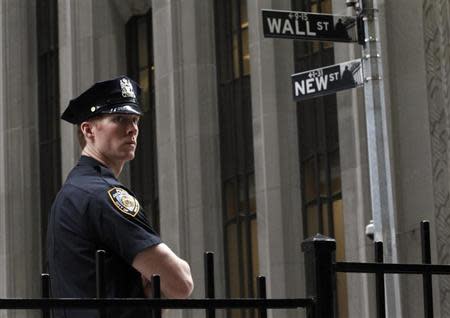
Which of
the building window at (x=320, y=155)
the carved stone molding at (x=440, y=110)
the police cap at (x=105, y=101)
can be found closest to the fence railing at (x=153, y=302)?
the police cap at (x=105, y=101)

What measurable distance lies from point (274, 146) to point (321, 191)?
55.7 inches

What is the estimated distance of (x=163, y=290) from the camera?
5.31 metres

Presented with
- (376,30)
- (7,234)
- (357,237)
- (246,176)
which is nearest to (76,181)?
(376,30)

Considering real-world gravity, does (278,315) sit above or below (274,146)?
below

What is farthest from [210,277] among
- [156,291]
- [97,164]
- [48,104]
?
[48,104]

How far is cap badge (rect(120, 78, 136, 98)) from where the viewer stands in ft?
18.3

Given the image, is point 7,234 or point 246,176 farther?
point 7,234

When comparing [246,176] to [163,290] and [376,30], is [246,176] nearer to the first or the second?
[376,30]

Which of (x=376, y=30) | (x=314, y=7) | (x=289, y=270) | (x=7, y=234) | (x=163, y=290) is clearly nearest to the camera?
(x=163, y=290)

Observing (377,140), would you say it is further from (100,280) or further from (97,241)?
(100,280)

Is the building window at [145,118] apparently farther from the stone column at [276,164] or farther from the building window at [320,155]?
the building window at [320,155]

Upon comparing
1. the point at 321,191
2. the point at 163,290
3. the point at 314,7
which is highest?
the point at 314,7

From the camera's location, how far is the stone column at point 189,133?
29.9 meters

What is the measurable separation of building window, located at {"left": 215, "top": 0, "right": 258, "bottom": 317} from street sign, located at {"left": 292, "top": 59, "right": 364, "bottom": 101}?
1313 centimetres
